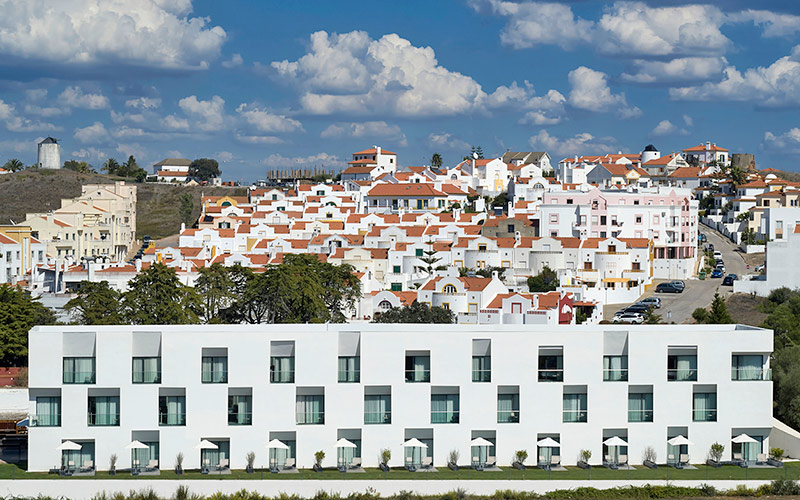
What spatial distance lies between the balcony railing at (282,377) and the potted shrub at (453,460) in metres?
4.71

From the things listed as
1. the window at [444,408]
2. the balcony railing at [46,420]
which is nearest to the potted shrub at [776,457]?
the window at [444,408]

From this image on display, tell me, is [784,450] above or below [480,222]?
below

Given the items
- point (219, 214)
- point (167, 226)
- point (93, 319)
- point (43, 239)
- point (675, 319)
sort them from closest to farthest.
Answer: point (93, 319) < point (675, 319) < point (43, 239) < point (219, 214) < point (167, 226)

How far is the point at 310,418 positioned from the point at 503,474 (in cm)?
535

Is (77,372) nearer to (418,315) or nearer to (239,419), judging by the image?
(239,419)

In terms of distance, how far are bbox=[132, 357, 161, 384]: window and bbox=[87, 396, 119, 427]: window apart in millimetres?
950

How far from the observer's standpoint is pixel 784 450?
29922 millimetres

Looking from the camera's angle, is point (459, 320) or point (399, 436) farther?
point (459, 320)

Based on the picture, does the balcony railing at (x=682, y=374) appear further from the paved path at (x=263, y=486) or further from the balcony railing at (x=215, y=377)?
the balcony railing at (x=215, y=377)

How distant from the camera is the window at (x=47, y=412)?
1079 inches

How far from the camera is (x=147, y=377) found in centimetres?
2759

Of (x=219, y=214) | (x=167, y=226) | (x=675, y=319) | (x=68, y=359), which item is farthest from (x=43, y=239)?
(x=68, y=359)

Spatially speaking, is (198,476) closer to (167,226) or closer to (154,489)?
(154,489)

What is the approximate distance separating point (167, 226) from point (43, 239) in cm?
3050
